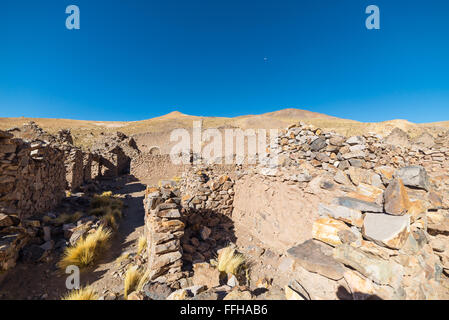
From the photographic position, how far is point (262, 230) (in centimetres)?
488

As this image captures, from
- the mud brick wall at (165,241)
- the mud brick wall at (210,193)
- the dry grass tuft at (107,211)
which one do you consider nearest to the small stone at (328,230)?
the mud brick wall at (165,241)

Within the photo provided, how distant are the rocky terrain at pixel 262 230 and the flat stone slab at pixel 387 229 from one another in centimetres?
1

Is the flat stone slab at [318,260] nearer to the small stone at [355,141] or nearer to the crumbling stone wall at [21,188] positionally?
the small stone at [355,141]

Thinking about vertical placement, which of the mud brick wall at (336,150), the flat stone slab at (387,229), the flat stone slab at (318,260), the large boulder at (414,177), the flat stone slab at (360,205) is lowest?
the flat stone slab at (318,260)

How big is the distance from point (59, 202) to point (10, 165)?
3391mm

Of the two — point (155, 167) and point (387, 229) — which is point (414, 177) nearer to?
point (387, 229)

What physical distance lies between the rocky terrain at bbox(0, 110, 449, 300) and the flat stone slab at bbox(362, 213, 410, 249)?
0.04ft

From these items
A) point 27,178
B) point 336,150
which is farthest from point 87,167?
point 336,150

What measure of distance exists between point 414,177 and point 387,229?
1.34m

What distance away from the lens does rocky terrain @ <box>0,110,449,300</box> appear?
183cm

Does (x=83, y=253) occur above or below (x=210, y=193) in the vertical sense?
below

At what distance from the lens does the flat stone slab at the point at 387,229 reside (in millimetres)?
1698

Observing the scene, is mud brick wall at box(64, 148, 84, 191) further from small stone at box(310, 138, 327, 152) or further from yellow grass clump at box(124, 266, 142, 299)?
small stone at box(310, 138, 327, 152)

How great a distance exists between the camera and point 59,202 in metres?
7.70
